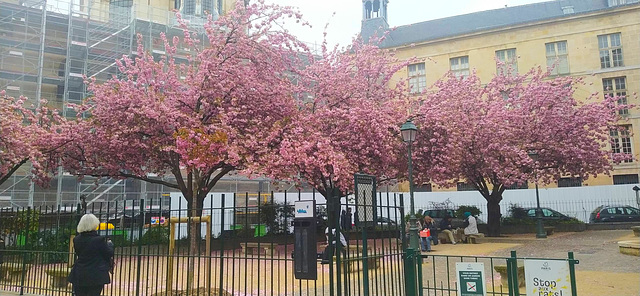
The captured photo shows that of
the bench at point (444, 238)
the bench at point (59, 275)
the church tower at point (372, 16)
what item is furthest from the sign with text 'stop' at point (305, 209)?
the church tower at point (372, 16)

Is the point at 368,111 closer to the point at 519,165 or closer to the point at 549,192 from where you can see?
the point at 519,165

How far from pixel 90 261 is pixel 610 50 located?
139ft

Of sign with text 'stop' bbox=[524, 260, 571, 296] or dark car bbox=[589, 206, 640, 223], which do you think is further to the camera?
dark car bbox=[589, 206, 640, 223]

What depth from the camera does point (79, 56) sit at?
29.5 meters

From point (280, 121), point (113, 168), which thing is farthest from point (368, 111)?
point (113, 168)

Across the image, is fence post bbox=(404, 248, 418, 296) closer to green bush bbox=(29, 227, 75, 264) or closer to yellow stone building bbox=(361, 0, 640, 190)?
green bush bbox=(29, 227, 75, 264)

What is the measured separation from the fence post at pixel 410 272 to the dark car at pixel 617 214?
90.3 feet

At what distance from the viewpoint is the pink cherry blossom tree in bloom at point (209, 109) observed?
15812 millimetres

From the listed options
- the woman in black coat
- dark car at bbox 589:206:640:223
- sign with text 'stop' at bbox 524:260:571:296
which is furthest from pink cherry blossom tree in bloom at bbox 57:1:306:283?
dark car at bbox 589:206:640:223

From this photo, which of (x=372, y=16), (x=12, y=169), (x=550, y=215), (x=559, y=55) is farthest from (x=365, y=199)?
(x=372, y=16)

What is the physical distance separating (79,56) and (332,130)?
18.3 m

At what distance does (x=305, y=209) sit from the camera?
6.95 meters

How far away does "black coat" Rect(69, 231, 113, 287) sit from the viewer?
679 centimetres

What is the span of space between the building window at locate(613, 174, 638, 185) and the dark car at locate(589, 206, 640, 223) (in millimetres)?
9102
